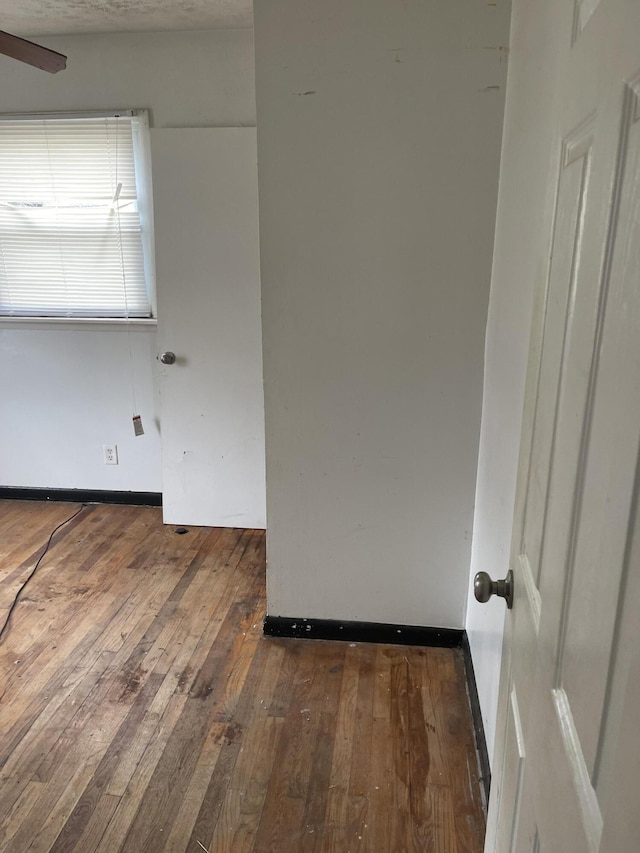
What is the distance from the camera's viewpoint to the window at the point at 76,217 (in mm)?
3105

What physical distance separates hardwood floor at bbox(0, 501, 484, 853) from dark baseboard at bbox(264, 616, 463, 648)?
38 millimetres

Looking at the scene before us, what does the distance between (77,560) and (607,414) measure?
9.41 ft

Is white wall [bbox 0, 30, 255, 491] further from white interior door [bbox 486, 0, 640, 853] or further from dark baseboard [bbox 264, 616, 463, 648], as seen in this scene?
white interior door [bbox 486, 0, 640, 853]

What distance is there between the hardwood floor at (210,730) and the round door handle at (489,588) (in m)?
0.94

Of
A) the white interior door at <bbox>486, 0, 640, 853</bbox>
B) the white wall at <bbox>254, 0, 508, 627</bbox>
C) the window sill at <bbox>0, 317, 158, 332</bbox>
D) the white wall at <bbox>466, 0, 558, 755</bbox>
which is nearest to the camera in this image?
the white interior door at <bbox>486, 0, 640, 853</bbox>

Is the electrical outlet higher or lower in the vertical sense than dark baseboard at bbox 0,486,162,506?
higher

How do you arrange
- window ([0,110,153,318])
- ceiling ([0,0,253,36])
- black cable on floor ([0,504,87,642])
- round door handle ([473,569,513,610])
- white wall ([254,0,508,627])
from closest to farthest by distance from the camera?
round door handle ([473,569,513,610]), white wall ([254,0,508,627]), black cable on floor ([0,504,87,642]), ceiling ([0,0,253,36]), window ([0,110,153,318])

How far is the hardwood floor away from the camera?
62.9 inches

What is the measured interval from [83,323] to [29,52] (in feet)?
5.58

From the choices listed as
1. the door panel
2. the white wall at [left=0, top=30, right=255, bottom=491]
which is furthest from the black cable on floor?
the door panel

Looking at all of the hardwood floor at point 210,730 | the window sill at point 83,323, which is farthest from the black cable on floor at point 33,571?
the window sill at point 83,323

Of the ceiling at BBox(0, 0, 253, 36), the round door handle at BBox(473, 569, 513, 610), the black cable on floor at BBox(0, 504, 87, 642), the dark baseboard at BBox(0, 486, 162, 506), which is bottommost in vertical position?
the black cable on floor at BBox(0, 504, 87, 642)

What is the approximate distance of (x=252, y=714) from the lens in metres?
1.99

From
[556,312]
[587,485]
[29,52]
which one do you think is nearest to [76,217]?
[29,52]
